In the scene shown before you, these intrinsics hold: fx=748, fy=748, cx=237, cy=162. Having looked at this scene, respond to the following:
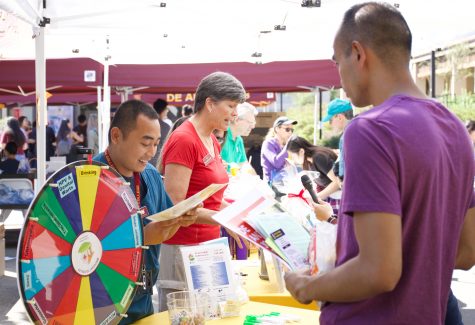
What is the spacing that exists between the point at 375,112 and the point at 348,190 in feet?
0.61

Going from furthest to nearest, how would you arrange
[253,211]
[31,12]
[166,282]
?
[31,12] < [166,282] < [253,211]

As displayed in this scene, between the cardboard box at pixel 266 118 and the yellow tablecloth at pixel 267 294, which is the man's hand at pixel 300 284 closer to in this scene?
the yellow tablecloth at pixel 267 294

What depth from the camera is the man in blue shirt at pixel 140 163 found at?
9.25 ft

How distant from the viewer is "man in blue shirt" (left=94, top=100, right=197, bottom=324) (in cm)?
282

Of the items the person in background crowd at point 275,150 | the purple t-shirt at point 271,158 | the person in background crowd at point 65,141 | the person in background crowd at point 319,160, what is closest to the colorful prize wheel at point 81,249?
the person in background crowd at point 319,160

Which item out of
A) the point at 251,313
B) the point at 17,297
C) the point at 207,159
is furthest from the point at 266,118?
the point at 251,313

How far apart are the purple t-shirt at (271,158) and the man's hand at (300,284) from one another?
6.11m

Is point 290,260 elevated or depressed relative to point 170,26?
depressed

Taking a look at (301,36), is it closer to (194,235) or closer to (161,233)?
(194,235)

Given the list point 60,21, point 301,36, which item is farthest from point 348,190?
point 301,36

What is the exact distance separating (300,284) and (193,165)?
5.79ft

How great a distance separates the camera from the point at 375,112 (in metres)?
1.69

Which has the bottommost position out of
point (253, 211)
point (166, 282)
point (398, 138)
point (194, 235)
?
point (166, 282)

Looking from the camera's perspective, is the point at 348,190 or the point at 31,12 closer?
the point at 348,190
